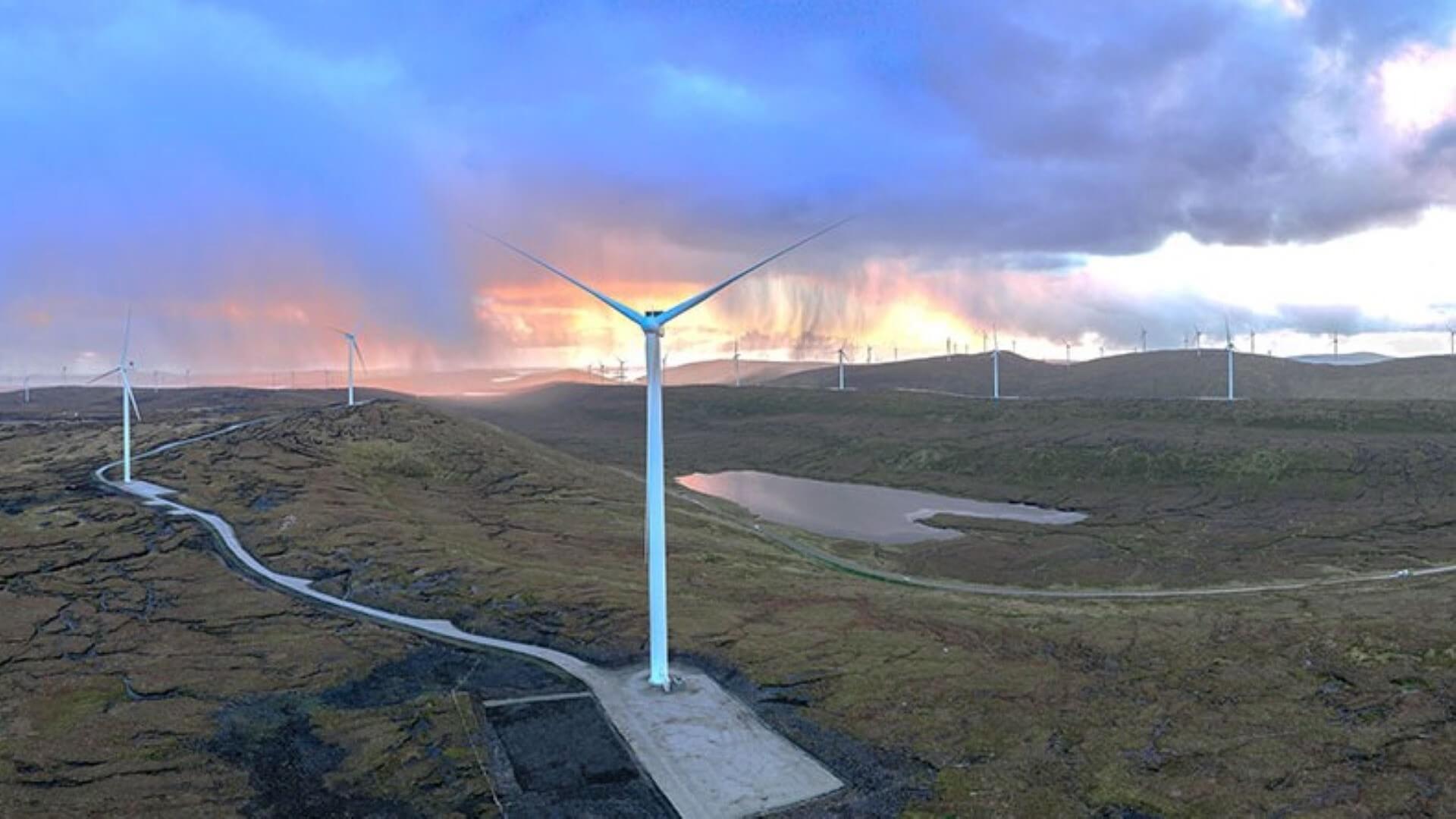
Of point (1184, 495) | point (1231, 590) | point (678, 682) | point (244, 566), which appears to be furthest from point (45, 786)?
point (1184, 495)

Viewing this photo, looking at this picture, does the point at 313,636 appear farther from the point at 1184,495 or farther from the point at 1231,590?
the point at 1184,495

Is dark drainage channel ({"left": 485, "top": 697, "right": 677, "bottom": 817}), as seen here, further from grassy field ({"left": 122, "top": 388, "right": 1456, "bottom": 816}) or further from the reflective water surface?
the reflective water surface

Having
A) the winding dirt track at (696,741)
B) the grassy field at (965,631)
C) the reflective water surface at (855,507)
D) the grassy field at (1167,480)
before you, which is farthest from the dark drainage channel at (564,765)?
the reflective water surface at (855,507)

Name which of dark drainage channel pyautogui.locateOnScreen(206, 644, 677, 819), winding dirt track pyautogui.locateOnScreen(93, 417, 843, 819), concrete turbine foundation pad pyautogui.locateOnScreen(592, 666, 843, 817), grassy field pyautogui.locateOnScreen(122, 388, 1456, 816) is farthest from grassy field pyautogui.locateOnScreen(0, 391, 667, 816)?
grassy field pyautogui.locateOnScreen(122, 388, 1456, 816)

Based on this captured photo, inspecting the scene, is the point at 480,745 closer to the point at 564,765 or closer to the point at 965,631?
the point at 564,765

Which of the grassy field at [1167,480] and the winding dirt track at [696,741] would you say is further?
the grassy field at [1167,480]

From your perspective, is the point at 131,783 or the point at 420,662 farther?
the point at 420,662

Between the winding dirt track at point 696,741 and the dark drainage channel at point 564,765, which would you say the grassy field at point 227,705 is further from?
the winding dirt track at point 696,741
